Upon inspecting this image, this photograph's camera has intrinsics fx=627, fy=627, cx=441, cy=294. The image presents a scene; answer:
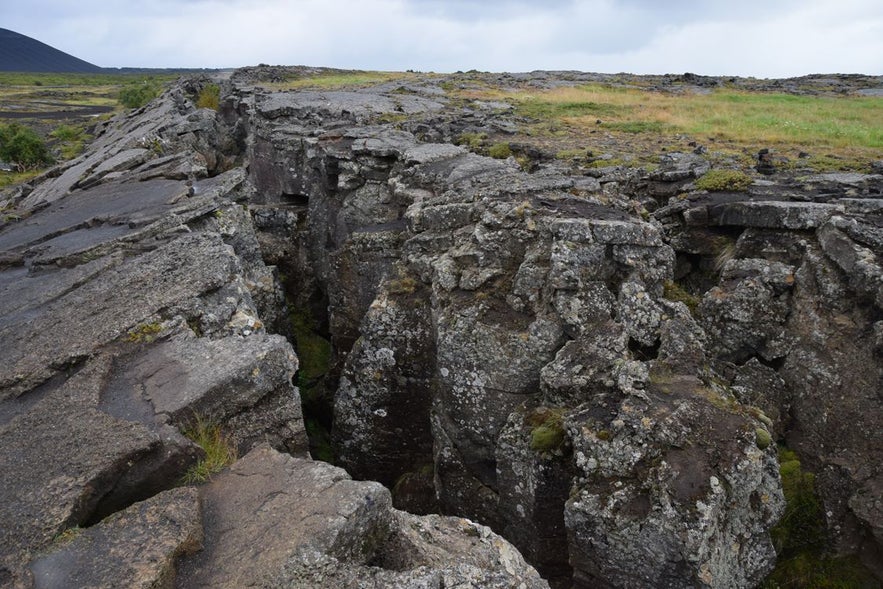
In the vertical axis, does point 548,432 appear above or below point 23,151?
below

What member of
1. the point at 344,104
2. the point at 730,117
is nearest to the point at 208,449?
the point at 344,104

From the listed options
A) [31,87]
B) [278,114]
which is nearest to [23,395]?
[278,114]

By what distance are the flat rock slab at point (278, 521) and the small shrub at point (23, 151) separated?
218 ft

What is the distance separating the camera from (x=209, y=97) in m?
52.4

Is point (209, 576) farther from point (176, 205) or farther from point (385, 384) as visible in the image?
point (176, 205)

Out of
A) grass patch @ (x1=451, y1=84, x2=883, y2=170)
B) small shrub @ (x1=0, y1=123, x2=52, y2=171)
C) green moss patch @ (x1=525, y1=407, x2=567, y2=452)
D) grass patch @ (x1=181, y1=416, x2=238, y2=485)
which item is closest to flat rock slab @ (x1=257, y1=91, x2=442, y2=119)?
grass patch @ (x1=451, y1=84, x2=883, y2=170)

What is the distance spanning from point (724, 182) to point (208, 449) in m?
14.8

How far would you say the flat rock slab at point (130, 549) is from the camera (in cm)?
563

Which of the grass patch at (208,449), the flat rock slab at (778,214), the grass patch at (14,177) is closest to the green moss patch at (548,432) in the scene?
the grass patch at (208,449)

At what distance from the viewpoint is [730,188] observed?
1669 centimetres

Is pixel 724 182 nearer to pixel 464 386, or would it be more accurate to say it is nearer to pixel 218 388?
pixel 464 386

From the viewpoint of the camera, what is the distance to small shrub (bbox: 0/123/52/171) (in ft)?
197

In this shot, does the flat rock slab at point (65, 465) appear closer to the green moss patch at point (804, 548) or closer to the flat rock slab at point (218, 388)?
the flat rock slab at point (218, 388)

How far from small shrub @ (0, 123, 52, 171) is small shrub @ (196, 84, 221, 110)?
18202 millimetres
